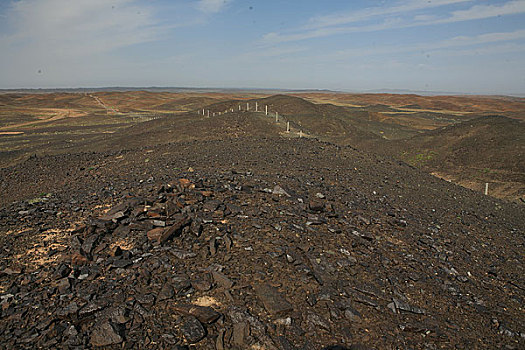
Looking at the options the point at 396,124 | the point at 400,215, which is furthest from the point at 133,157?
the point at 396,124

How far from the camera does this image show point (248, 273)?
17.9 ft

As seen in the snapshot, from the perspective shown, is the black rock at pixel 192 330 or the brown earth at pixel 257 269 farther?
the brown earth at pixel 257 269

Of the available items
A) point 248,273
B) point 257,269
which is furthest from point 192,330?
point 257,269

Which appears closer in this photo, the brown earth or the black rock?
the black rock

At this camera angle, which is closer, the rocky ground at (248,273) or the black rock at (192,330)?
the black rock at (192,330)

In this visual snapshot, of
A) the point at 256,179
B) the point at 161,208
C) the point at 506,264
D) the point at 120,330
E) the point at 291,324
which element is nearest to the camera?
the point at 120,330

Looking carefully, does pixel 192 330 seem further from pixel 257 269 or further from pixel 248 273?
pixel 257 269

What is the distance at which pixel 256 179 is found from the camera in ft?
33.6

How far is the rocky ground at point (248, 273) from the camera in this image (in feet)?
14.5

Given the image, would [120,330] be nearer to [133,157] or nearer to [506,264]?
[506,264]

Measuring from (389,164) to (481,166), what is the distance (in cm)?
1175

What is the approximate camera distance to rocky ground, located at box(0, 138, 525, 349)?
4.43 m

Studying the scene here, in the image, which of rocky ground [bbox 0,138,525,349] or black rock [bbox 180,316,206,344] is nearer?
black rock [bbox 180,316,206,344]

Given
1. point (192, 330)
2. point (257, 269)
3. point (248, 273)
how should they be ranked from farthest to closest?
point (257, 269), point (248, 273), point (192, 330)
